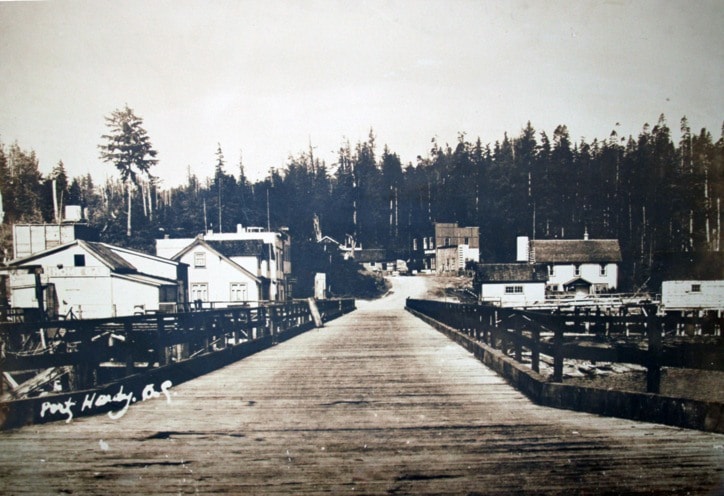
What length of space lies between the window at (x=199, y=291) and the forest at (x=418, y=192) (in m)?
1.11

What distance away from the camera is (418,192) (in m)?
18.3

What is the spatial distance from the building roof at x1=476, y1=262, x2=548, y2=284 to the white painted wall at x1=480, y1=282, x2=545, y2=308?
0.37 metres

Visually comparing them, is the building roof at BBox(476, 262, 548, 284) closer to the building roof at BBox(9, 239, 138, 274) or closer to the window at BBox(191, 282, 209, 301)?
the window at BBox(191, 282, 209, 301)

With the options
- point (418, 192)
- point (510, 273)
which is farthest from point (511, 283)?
point (418, 192)

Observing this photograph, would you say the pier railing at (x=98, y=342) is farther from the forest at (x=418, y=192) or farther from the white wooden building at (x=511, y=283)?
the white wooden building at (x=511, y=283)

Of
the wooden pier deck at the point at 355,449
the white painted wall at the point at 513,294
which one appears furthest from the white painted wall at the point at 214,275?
the white painted wall at the point at 513,294

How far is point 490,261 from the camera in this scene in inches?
1951

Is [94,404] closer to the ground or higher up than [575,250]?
closer to the ground

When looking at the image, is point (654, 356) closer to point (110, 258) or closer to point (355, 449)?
point (355, 449)

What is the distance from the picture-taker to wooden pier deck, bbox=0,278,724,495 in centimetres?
448

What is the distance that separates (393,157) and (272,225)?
5.14 meters

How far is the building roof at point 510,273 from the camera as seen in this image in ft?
163

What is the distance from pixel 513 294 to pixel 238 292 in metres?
37.9

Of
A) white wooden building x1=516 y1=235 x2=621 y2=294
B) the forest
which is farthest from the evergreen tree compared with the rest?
white wooden building x1=516 y1=235 x2=621 y2=294
